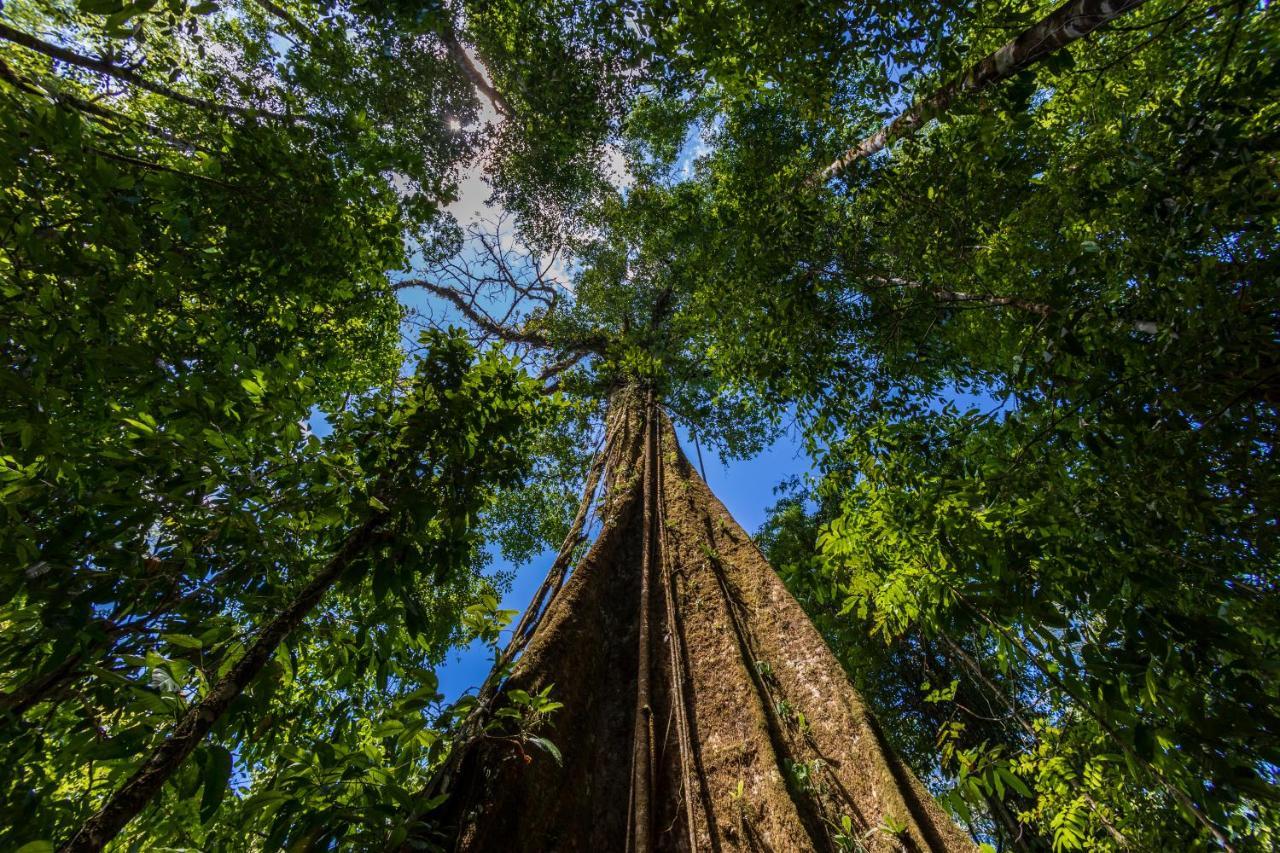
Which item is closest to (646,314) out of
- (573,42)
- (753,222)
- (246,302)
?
(573,42)

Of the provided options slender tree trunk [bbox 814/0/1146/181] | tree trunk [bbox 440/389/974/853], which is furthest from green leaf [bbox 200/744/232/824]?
slender tree trunk [bbox 814/0/1146/181]

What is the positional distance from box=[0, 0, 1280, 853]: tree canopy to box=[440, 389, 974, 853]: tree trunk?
Result: 22 centimetres

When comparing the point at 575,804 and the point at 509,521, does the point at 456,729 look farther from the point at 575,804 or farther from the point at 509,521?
the point at 509,521

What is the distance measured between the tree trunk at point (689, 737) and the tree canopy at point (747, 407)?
8.8 inches

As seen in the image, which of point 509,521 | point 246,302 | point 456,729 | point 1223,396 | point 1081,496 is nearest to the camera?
point 1223,396

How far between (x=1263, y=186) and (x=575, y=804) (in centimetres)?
343

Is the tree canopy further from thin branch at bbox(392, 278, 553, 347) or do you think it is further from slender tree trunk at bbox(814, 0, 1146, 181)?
thin branch at bbox(392, 278, 553, 347)

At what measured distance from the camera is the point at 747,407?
12.7 ft

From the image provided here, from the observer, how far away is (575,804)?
1.96 metres

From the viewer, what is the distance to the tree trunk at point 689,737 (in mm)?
1744

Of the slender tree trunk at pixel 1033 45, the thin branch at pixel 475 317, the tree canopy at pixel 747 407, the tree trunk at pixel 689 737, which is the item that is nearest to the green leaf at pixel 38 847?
the tree canopy at pixel 747 407

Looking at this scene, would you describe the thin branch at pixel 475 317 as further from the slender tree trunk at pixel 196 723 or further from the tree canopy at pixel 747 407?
the slender tree trunk at pixel 196 723

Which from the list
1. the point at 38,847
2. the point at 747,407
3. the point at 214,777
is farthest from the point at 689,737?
the point at 747,407

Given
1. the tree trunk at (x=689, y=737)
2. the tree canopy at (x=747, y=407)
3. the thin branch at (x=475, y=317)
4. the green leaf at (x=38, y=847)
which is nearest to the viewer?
the green leaf at (x=38, y=847)
